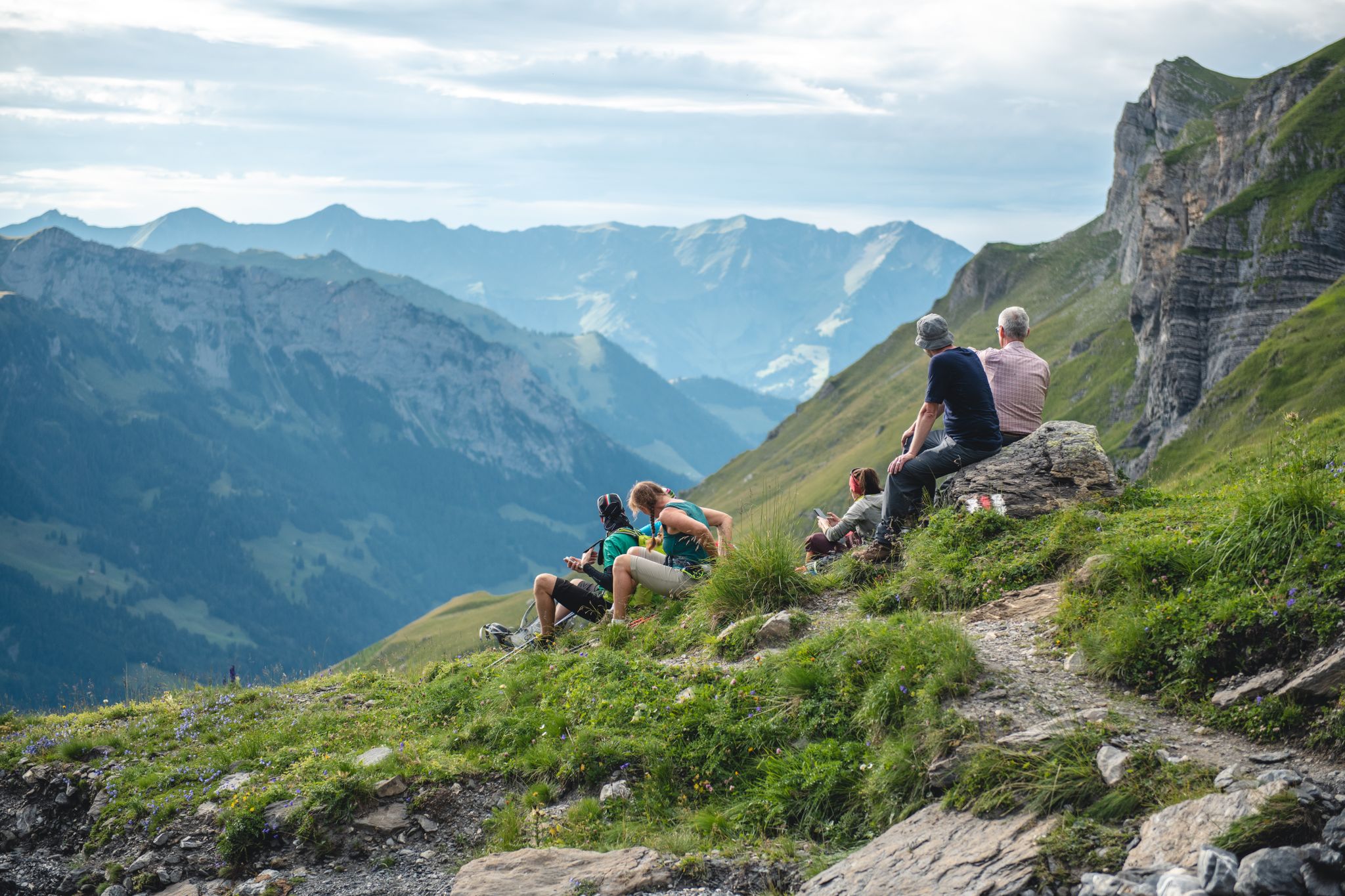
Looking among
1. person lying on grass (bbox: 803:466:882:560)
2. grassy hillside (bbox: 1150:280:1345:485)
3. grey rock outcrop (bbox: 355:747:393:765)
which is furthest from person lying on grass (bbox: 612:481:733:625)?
grassy hillside (bbox: 1150:280:1345:485)

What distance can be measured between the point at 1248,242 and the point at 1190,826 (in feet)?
433

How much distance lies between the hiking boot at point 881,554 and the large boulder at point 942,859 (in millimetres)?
5085

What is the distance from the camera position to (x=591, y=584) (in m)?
16.3

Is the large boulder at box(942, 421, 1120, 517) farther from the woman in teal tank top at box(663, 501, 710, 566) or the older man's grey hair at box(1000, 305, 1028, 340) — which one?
the woman in teal tank top at box(663, 501, 710, 566)

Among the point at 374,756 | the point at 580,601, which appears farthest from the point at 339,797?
the point at 580,601

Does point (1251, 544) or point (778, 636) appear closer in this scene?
point (1251, 544)

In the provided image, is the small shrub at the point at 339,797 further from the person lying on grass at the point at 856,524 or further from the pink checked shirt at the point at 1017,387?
the pink checked shirt at the point at 1017,387

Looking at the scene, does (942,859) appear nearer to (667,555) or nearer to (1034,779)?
(1034,779)

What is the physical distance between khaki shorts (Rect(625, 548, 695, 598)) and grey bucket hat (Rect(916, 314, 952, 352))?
15.8 feet

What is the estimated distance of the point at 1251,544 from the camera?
29.7ft

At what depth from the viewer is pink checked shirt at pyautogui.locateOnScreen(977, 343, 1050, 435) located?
46.9 ft

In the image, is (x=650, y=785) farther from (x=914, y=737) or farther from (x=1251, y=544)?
(x=1251, y=544)

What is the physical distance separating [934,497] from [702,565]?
138 inches

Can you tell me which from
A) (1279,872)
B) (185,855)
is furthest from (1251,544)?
(185,855)
